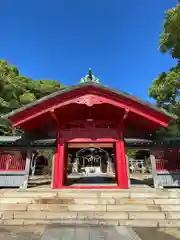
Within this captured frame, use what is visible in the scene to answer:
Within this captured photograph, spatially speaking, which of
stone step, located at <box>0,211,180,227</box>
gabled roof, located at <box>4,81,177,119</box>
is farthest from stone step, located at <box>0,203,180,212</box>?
gabled roof, located at <box>4,81,177,119</box>

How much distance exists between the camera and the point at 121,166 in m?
6.66

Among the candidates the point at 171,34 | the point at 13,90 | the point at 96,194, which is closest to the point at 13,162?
the point at 96,194

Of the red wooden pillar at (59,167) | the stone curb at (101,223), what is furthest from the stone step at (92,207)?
the red wooden pillar at (59,167)

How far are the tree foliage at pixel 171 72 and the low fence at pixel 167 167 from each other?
5.96 ft

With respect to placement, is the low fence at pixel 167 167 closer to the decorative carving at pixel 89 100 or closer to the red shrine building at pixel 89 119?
the red shrine building at pixel 89 119

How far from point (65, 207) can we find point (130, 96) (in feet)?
15.1

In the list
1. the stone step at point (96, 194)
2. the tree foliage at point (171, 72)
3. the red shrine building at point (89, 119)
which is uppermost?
the tree foliage at point (171, 72)

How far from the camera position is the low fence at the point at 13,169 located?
22.3 ft

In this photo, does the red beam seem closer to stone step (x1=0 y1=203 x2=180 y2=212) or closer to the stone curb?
stone step (x1=0 y1=203 x2=180 y2=212)

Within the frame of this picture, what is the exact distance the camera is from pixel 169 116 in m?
6.47

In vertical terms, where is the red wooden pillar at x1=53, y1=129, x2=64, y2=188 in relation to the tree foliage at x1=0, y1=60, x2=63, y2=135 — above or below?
below

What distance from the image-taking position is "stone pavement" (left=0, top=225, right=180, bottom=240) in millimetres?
3646

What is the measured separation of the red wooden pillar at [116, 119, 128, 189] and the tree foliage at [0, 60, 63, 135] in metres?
9.61

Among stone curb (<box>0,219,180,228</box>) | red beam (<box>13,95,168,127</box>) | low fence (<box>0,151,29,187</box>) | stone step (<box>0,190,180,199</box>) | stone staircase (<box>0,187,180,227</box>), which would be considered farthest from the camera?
low fence (<box>0,151,29,187</box>)
